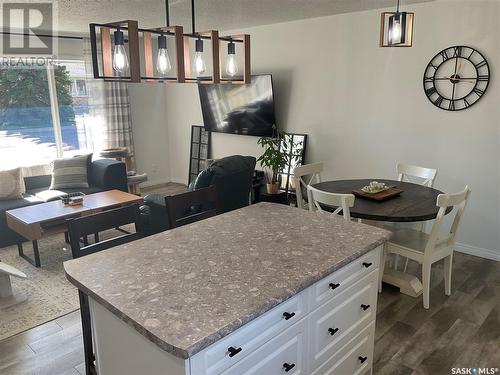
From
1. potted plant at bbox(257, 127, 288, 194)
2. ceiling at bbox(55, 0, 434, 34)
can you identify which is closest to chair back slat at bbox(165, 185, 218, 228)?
ceiling at bbox(55, 0, 434, 34)

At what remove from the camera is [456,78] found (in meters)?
3.77

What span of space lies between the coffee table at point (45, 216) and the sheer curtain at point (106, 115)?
204cm

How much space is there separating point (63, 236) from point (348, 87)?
3.80 meters

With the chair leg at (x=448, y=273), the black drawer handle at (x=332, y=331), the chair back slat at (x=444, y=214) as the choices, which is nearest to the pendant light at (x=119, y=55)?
the black drawer handle at (x=332, y=331)

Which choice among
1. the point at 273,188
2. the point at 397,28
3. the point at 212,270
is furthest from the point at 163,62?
the point at 273,188

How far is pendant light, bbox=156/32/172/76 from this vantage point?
188cm

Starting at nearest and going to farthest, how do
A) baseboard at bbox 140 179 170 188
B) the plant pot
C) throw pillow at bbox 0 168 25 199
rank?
throw pillow at bbox 0 168 25 199 < the plant pot < baseboard at bbox 140 179 170 188

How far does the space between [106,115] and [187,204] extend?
14.3 feet

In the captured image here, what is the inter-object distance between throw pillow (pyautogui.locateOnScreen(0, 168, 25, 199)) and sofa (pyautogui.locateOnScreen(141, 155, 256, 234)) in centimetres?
173

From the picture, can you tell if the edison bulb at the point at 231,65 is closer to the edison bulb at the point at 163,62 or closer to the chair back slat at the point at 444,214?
the edison bulb at the point at 163,62

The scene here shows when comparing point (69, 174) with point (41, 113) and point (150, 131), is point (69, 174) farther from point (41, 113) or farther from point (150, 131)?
point (150, 131)

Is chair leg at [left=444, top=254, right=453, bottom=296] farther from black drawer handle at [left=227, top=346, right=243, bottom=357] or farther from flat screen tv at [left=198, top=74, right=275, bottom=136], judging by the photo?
flat screen tv at [left=198, top=74, right=275, bottom=136]

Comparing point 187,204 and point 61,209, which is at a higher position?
point 187,204

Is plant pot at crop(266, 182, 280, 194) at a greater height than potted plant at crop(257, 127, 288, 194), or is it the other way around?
potted plant at crop(257, 127, 288, 194)
